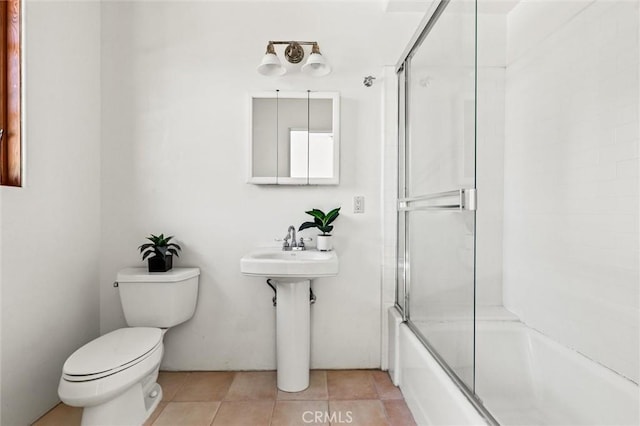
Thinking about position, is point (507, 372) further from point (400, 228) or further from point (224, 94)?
point (224, 94)

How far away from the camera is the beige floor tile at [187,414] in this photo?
1.63m

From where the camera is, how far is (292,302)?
6.11 ft

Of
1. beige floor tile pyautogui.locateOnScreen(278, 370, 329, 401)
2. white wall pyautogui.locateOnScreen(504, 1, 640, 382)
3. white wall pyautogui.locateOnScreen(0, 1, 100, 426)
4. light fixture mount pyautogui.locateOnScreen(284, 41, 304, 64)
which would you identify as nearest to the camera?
white wall pyautogui.locateOnScreen(504, 1, 640, 382)

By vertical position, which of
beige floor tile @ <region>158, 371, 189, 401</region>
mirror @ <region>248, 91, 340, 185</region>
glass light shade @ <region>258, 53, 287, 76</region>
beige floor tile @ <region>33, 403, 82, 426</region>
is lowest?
beige floor tile @ <region>33, 403, 82, 426</region>

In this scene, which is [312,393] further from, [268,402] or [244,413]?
[244,413]

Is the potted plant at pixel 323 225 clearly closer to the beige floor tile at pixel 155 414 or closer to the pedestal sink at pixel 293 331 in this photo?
the pedestal sink at pixel 293 331

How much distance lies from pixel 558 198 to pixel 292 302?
1.44m

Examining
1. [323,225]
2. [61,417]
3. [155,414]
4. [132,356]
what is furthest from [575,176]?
[61,417]

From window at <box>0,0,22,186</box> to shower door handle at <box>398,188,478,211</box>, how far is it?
1866 millimetres

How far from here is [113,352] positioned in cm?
150

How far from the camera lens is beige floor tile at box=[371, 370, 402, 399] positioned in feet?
6.07

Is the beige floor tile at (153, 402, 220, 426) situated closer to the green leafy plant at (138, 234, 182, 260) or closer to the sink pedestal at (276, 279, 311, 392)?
the sink pedestal at (276, 279, 311, 392)

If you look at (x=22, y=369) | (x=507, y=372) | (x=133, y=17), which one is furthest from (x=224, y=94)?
(x=507, y=372)

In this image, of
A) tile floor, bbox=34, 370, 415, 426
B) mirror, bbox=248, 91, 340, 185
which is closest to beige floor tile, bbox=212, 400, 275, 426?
tile floor, bbox=34, 370, 415, 426
